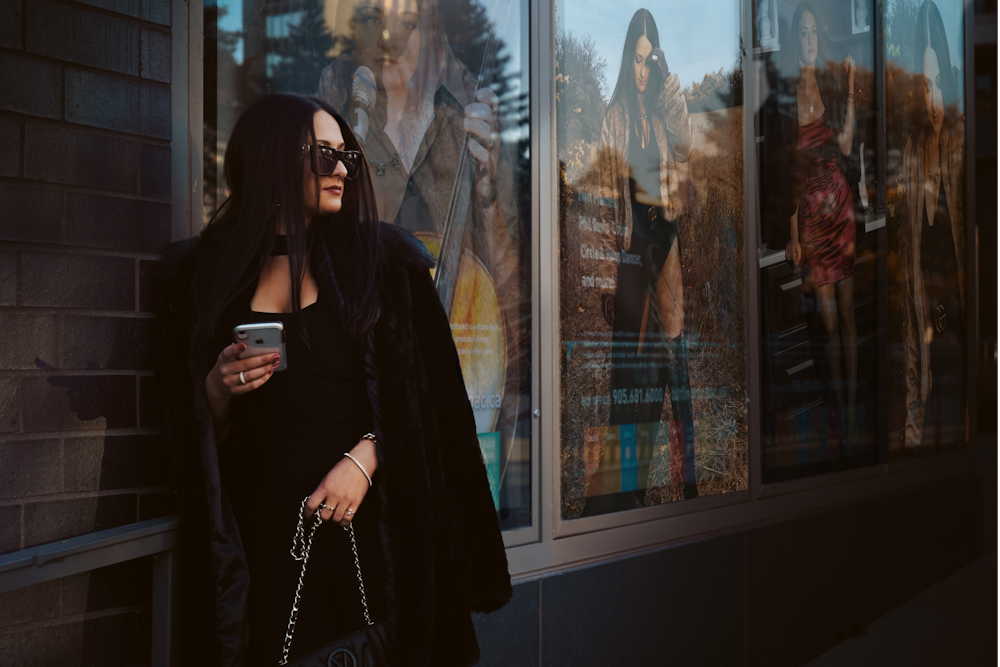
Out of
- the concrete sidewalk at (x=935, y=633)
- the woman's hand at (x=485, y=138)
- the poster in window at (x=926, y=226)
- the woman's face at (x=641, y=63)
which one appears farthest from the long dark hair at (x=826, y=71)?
the concrete sidewalk at (x=935, y=633)

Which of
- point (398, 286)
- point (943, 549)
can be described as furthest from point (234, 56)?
point (943, 549)

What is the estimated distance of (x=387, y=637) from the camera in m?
2.19

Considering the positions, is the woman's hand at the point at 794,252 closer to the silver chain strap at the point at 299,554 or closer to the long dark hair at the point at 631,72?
the long dark hair at the point at 631,72

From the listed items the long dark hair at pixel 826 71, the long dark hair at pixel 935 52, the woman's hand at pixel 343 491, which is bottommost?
the woman's hand at pixel 343 491

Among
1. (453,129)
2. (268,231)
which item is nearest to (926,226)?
(453,129)

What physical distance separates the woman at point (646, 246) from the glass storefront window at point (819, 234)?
0.80m

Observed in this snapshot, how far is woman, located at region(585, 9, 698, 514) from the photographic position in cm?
406

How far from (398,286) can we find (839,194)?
4228 mm

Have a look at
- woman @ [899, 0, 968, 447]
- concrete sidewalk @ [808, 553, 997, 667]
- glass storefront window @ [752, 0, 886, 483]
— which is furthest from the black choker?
woman @ [899, 0, 968, 447]

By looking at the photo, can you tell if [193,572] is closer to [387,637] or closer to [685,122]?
[387,637]

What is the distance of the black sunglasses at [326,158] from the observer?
2.22 metres

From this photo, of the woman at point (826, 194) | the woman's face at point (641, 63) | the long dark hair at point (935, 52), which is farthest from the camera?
the long dark hair at point (935, 52)

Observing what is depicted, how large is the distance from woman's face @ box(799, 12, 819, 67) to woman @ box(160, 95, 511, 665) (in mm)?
4020

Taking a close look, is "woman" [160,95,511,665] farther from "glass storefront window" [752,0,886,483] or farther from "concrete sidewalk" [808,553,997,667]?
"concrete sidewalk" [808,553,997,667]
